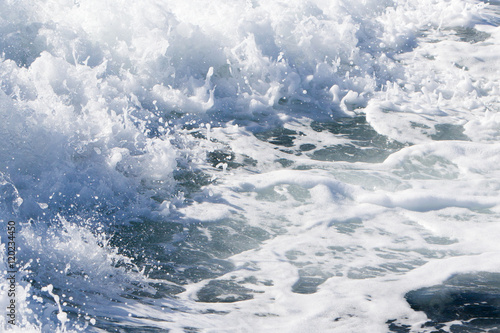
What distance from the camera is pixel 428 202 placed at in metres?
5.69

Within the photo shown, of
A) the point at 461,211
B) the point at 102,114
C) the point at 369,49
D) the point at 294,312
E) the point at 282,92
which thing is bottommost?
the point at 294,312

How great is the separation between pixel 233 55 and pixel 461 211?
4.76 meters

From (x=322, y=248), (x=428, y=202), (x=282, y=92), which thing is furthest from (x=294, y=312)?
(x=282, y=92)

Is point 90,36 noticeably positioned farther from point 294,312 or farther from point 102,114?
point 294,312

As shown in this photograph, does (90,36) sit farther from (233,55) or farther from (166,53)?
(233,55)

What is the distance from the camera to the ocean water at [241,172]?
13.0 feet

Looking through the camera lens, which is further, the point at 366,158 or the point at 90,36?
the point at 90,36

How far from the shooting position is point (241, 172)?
6328 millimetres

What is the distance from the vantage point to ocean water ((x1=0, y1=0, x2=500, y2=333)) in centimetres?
397

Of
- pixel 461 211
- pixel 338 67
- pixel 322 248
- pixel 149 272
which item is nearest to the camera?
pixel 149 272

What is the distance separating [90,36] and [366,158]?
15.0 feet

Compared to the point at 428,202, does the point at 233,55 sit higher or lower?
higher

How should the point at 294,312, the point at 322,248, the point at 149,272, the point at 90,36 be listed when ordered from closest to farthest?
the point at 294,312
the point at 149,272
the point at 322,248
the point at 90,36

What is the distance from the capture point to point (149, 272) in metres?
4.38
